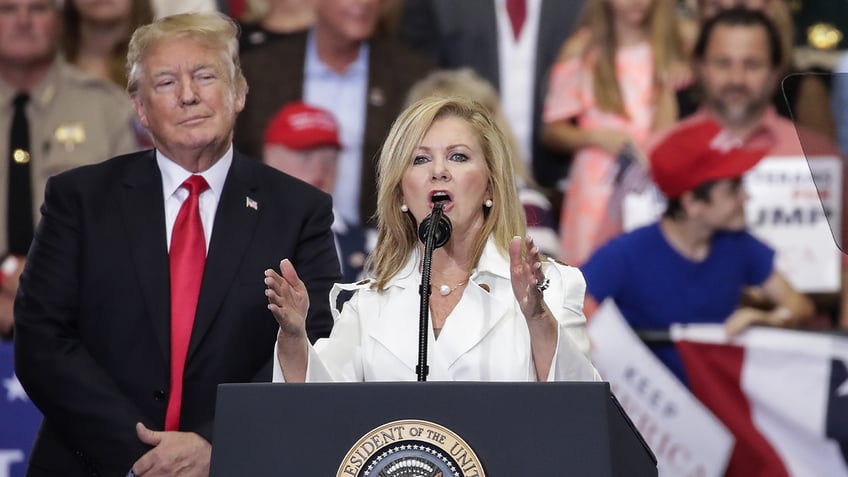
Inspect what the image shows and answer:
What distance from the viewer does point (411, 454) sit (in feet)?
7.07

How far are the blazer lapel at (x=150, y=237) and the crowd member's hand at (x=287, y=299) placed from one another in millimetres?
540

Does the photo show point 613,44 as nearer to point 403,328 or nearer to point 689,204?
point 689,204

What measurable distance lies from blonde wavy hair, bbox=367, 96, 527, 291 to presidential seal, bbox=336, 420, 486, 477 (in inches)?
28.9

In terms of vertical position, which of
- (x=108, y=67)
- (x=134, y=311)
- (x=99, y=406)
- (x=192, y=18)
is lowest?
(x=99, y=406)

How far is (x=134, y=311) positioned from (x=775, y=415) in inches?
115

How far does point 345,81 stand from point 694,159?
1.43 m

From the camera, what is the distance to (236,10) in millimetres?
5633

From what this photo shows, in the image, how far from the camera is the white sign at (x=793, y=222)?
5.33 meters

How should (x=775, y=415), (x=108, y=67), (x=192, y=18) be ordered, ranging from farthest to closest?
(x=108, y=67)
(x=775, y=415)
(x=192, y=18)

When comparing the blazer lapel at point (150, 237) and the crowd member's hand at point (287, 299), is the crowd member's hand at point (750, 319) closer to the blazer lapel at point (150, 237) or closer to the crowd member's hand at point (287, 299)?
the blazer lapel at point (150, 237)

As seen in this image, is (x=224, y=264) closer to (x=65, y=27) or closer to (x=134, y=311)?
(x=134, y=311)

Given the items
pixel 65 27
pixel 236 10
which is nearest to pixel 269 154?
pixel 236 10

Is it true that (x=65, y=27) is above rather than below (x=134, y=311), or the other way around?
above

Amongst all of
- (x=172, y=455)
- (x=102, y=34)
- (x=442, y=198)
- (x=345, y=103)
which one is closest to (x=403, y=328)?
A: (x=442, y=198)
